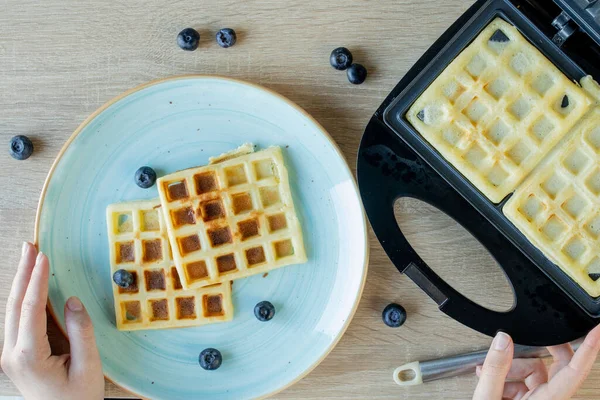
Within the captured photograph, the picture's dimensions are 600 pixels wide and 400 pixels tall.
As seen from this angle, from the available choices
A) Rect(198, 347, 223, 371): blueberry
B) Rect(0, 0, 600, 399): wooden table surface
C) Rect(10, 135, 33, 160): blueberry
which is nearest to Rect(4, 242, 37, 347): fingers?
Rect(0, 0, 600, 399): wooden table surface

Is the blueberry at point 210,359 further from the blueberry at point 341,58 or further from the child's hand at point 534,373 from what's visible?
the blueberry at point 341,58

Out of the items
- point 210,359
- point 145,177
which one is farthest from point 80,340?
point 145,177

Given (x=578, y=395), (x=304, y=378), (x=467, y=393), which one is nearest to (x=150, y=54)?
(x=304, y=378)

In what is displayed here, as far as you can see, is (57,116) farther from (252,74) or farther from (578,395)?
(578,395)

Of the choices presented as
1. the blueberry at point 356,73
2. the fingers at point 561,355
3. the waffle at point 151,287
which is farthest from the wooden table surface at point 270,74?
the waffle at point 151,287

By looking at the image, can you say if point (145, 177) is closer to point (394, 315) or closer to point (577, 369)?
point (394, 315)

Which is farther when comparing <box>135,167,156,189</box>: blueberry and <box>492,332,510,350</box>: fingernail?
<box>135,167,156,189</box>: blueberry

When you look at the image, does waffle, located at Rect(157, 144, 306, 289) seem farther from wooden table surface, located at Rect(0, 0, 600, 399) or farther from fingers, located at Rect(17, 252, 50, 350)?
fingers, located at Rect(17, 252, 50, 350)
